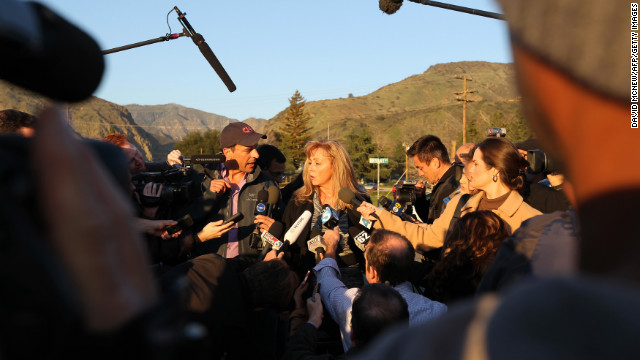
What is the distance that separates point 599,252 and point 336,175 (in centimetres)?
498

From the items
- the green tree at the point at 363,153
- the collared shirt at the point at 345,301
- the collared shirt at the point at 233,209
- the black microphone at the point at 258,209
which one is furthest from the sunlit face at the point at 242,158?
the green tree at the point at 363,153

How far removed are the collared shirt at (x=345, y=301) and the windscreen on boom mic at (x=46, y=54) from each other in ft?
8.62

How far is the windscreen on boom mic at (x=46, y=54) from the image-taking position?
72 centimetres

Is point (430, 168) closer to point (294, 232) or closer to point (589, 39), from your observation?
→ point (294, 232)

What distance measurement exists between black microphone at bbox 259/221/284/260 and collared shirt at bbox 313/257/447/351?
52cm

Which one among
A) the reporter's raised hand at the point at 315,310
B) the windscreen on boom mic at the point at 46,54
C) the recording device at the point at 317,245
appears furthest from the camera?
the recording device at the point at 317,245

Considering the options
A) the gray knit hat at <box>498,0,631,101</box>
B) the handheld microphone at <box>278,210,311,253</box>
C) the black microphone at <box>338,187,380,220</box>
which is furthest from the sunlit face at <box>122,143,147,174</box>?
the gray knit hat at <box>498,0,631,101</box>

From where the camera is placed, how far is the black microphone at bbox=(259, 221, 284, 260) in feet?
14.4

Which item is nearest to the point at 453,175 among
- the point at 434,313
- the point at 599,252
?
the point at 434,313

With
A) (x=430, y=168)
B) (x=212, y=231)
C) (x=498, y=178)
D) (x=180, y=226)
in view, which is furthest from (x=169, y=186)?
(x=430, y=168)

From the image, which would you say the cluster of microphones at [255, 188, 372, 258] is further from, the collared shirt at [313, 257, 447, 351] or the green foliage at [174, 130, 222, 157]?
the green foliage at [174, 130, 222, 157]

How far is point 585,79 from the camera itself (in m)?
0.57

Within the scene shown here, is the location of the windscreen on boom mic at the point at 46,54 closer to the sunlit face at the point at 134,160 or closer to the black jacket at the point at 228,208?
the sunlit face at the point at 134,160

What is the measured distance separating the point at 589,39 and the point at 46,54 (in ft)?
2.72
